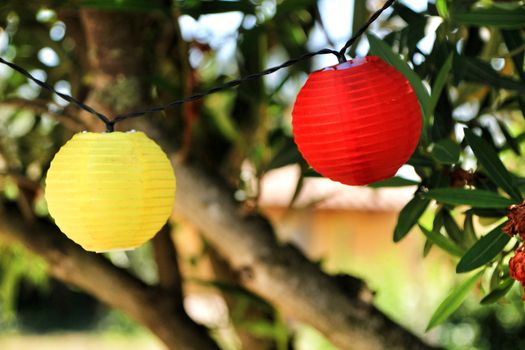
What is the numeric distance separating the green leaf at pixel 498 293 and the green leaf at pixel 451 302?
3 centimetres

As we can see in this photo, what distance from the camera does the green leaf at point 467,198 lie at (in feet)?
2.58

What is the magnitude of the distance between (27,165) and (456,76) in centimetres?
87

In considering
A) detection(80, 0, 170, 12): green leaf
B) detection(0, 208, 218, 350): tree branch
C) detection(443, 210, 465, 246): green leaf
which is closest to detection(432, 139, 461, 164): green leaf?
detection(443, 210, 465, 246): green leaf

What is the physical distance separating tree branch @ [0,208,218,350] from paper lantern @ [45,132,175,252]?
0.60 meters

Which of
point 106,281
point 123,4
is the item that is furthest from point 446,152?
point 106,281

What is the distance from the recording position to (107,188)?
27.6 inches

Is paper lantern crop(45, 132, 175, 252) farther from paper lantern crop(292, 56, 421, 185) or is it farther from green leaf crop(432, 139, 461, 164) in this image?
green leaf crop(432, 139, 461, 164)

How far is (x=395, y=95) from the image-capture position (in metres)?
0.69

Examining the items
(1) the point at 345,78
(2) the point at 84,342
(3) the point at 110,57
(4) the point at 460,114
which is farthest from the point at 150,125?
(2) the point at 84,342

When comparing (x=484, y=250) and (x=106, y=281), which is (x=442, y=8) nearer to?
(x=484, y=250)

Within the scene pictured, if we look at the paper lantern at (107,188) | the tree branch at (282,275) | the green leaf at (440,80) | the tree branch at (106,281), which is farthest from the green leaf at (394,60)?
the tree branch at (106,281)

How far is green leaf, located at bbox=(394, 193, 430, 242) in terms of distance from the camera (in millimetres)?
869

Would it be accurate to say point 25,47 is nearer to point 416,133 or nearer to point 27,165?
point 27,165

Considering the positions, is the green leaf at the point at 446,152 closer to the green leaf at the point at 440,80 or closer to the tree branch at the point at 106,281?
the green leaf at the point at 440,80
